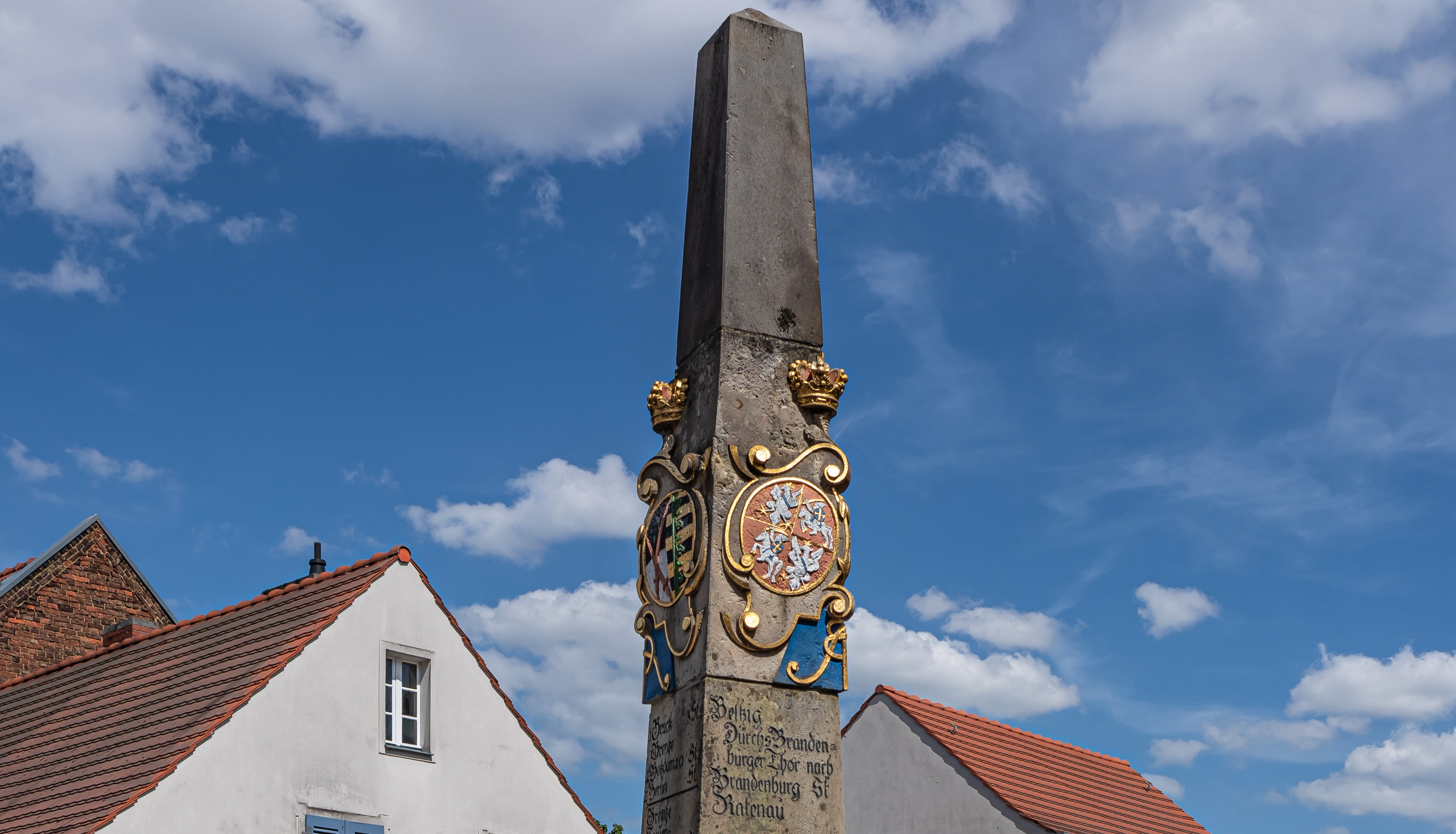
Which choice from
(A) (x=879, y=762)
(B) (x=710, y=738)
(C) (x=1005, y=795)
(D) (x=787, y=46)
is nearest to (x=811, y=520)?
(B) (x=710, y=738)

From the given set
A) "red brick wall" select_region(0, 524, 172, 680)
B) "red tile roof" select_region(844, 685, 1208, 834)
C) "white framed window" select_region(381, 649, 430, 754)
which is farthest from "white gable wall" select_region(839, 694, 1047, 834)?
"red brick wall" select_region(0, 524, 172, 680)

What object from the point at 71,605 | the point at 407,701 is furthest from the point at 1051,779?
the point at 71,605

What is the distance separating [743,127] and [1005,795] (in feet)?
37.3

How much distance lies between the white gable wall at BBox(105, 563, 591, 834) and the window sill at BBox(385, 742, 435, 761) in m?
0.04

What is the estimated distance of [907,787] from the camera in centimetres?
1866

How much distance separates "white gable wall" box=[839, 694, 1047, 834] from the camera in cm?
1778

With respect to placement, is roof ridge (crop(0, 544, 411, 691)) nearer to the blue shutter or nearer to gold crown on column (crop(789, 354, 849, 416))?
the blue shutter

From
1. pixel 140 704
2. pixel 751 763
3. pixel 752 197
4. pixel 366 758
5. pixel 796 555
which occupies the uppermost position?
pixel 752 197

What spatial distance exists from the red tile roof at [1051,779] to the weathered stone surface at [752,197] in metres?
10.7

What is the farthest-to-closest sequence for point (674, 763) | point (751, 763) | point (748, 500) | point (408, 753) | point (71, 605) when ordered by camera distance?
point (71, 605) < point (408, 753) < point (748, 500) < point (674, 763) < point (751, 763)

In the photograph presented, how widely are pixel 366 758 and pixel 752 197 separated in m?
8.62

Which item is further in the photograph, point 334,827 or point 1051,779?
point 1051,779

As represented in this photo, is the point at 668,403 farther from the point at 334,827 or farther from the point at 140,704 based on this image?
the point at 140,704

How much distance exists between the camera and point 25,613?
20.1 m
